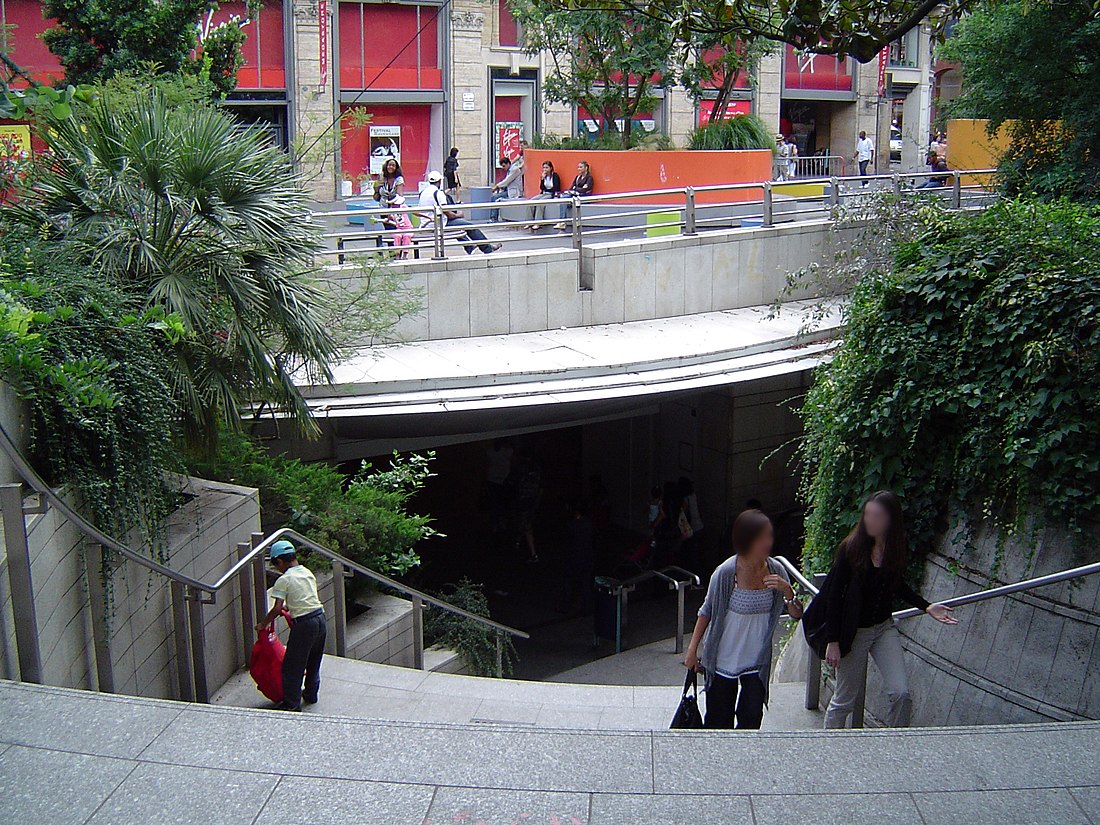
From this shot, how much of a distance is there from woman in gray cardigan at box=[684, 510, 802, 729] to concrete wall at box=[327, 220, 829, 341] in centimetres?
819

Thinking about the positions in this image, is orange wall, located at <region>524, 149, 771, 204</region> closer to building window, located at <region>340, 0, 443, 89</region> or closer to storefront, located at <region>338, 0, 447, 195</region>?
storefront, located at <region>338, 0, 447, 195</region>

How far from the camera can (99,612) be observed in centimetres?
580

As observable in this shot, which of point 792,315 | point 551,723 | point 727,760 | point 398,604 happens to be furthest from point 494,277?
point 727,760

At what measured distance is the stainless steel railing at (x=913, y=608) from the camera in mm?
5246

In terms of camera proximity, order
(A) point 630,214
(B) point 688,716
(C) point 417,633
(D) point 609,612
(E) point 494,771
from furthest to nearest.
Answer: (A) point 630,214, (D) point 609,612, (C) point 417,633, (B) point 688,716, (E) point 494,771

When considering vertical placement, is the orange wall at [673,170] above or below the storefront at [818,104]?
below

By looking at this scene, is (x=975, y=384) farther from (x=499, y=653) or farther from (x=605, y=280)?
(x=605, y=280)

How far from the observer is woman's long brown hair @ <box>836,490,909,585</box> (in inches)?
211

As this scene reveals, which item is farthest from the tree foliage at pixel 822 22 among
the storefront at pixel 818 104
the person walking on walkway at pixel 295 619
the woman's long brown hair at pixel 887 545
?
the storefront at pixel 818 104

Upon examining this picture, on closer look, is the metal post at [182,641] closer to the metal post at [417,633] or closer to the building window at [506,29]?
the metal post at [417,633]

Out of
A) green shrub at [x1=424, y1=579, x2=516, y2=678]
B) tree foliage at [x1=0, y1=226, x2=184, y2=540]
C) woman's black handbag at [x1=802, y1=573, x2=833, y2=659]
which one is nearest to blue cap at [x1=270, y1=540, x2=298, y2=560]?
tree foliage at [x1=0, y1=226, x2=184, y2=540]

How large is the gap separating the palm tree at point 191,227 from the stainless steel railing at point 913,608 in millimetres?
4060

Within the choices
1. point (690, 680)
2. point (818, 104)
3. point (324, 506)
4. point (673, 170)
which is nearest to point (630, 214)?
point (673, 170)

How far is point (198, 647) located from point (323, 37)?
22835mm
